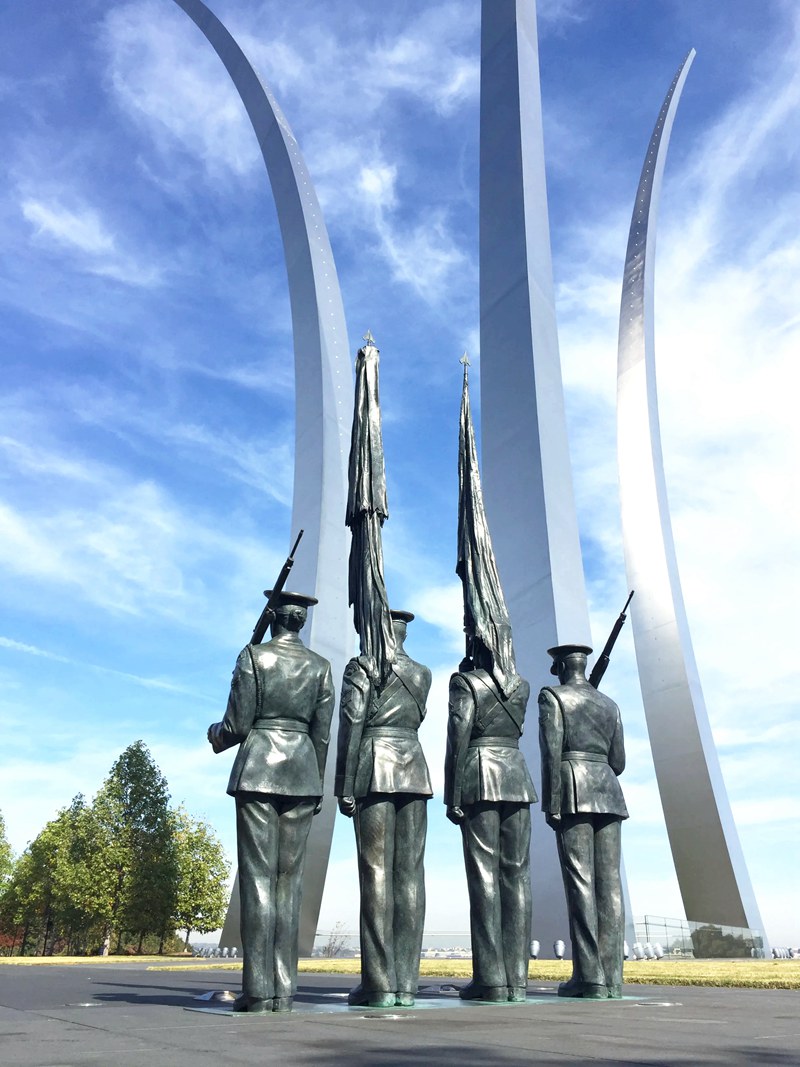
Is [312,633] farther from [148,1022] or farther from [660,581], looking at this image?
[148,1022]

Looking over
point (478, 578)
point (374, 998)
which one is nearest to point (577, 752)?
point (478, 578)

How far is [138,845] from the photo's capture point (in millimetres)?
28344

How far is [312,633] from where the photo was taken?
19.9m

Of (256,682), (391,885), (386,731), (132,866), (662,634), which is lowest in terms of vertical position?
(391,885)

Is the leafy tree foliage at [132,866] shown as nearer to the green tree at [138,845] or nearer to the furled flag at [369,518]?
the green tree at [138,845]

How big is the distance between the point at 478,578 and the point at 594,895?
2591 millimetres

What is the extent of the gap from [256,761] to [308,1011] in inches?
60.3

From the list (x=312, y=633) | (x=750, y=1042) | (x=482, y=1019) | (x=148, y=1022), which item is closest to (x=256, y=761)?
(x=148, y=1022)

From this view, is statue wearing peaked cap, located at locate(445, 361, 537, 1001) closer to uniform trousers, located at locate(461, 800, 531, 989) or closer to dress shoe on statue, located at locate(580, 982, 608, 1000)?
uniform trousers, located at locate(461, 800, 531, 989)

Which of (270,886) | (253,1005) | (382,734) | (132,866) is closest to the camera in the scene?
(253,1005)

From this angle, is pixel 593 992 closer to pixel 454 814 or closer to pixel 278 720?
pixel 454 814

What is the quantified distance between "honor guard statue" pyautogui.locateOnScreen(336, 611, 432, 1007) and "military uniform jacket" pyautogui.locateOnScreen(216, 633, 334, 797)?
22cm

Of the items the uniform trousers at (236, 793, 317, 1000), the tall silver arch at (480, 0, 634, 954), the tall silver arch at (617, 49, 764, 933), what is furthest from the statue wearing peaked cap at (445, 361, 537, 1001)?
the tall silver arch at (617, 49, 764, 933)

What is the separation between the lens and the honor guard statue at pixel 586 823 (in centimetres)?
720
